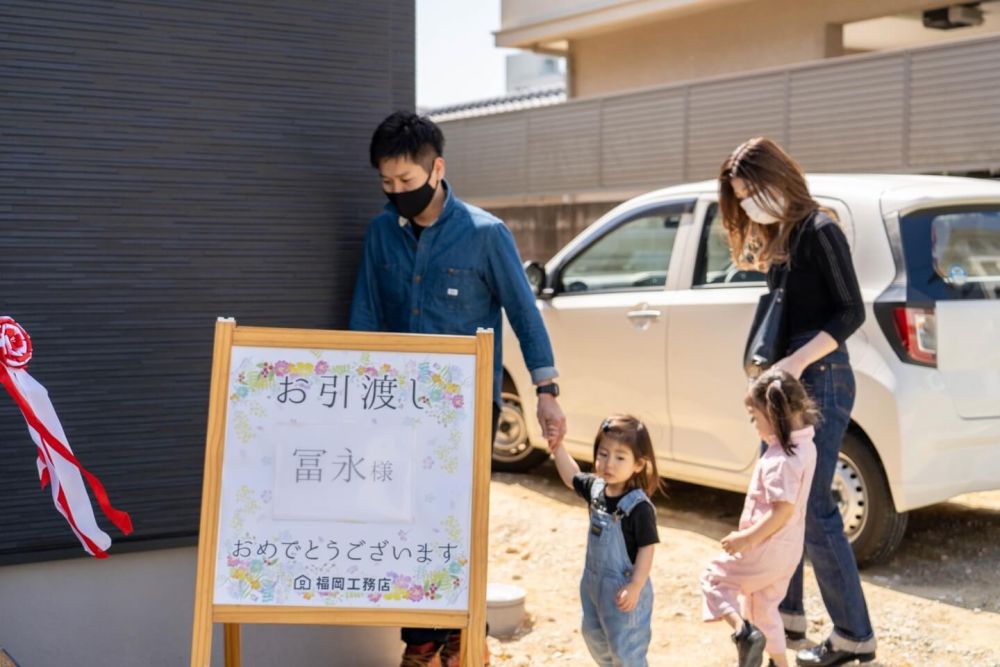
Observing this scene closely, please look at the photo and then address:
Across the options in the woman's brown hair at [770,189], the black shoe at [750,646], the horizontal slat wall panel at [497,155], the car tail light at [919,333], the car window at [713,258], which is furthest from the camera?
the horizontal slat wall panel at [497,155]

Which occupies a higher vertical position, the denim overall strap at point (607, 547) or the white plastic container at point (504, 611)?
the denim overall strap at point (607, 547)

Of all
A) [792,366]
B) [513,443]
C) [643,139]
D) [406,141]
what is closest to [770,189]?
[792,366]

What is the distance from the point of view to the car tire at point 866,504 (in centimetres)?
532

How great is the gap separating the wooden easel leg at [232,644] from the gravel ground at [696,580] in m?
1.41

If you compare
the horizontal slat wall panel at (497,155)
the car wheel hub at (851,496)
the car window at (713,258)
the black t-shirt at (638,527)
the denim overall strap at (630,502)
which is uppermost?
the horizontal slat wall panel at (497,155)

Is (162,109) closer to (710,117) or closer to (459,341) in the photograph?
(459,341)

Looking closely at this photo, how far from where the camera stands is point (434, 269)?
3623mm

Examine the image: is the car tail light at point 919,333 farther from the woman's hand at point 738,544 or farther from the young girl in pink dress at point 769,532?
the woman's hand at point 738,544

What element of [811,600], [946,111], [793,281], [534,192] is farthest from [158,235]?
[534,192]

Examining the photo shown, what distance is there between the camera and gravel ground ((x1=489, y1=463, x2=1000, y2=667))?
4.60 metres

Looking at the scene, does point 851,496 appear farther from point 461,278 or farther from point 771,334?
point 461,278

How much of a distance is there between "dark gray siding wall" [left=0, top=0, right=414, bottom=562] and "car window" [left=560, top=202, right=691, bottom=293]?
2924mm

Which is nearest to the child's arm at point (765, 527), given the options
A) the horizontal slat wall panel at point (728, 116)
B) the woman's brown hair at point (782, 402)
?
the woman's brown hair at point (782, 402)

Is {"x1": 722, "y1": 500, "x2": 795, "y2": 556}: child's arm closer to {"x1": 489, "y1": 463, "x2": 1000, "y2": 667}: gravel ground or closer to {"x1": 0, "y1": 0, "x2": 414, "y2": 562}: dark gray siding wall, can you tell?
{"x1": 489, "y1": 463, "x2": 1000, "y2": 667}: gravel ground
